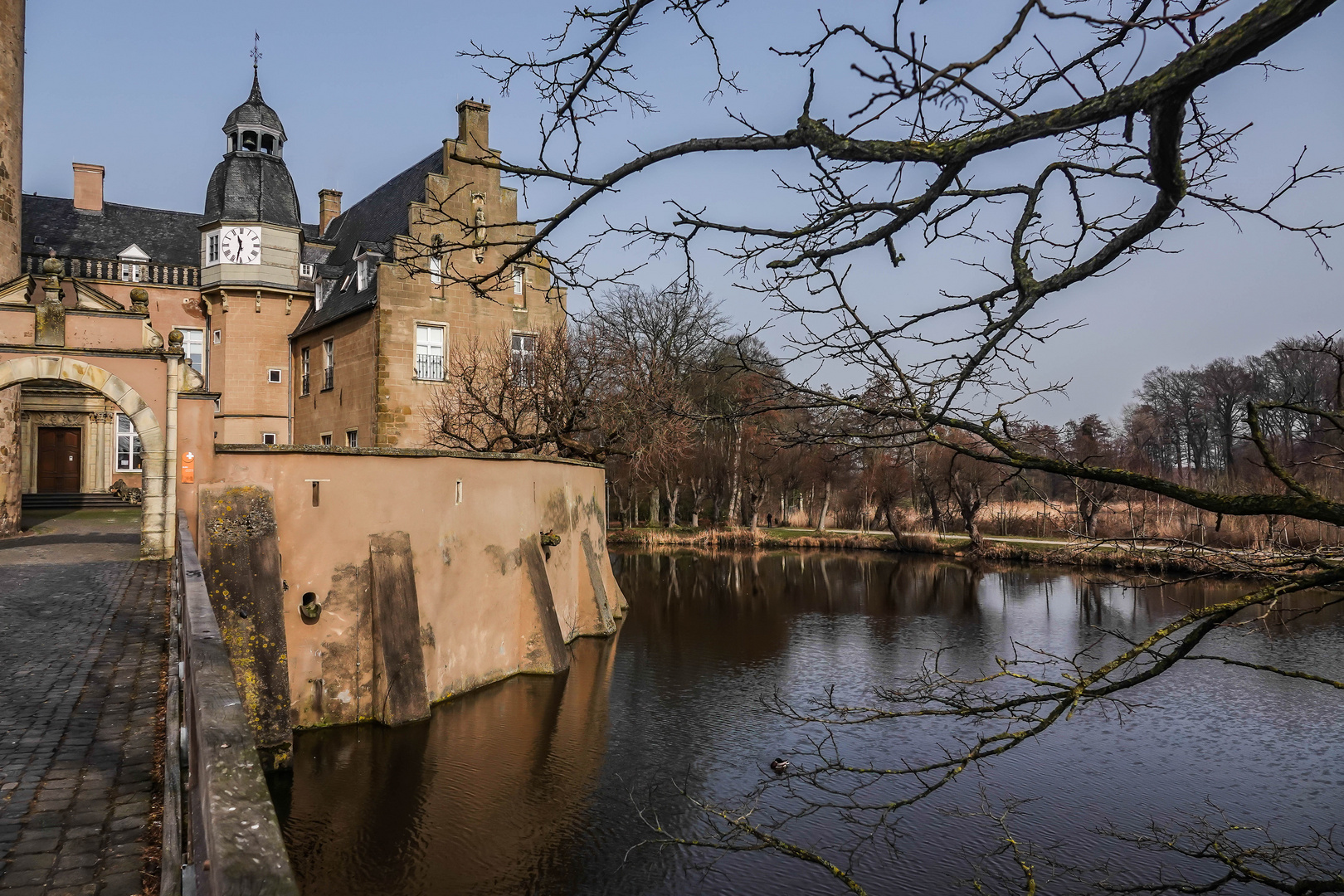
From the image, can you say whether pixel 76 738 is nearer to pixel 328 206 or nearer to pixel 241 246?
pixel 241 246

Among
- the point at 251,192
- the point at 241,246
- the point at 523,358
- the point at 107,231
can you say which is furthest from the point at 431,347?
the point at 107,231

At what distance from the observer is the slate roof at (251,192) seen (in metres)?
28.2

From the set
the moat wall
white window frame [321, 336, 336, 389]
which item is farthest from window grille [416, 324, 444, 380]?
the moat wall

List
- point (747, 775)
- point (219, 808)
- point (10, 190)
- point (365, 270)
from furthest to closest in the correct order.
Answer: point (365, 270)
point (10, 190)
point (747, 775)
point (219, 808)

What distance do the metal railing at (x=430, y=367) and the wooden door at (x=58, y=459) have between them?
1285 centimetres

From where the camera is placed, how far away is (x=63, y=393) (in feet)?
95.1

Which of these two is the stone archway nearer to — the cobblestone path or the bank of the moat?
the cobblestone path

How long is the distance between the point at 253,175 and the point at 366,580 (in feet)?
66.4

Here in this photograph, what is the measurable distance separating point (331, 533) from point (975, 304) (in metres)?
11.2

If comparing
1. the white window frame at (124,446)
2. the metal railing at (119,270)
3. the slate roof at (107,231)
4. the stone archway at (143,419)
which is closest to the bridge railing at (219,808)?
the stone archway at (143,419)

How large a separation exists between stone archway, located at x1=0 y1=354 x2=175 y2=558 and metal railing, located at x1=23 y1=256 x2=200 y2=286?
16816mm

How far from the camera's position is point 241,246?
2838cm

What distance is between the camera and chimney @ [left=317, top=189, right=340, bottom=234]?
123 ft

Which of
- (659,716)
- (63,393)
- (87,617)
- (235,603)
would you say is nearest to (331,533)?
(235,603)
